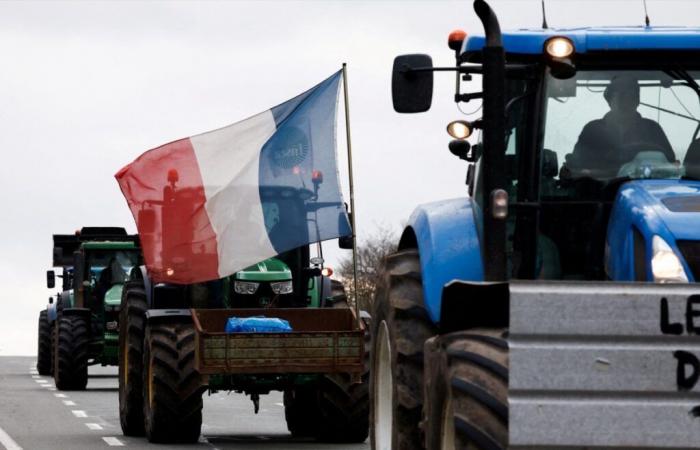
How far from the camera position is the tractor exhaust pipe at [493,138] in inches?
348

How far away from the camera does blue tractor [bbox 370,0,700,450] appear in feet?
23.5

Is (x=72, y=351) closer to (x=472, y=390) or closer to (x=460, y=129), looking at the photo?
(x=460, y=129)

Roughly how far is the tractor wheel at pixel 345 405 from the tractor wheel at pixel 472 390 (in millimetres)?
10182

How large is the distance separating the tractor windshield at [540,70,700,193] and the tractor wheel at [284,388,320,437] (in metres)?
10.6

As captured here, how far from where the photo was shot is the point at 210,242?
19.6 metres

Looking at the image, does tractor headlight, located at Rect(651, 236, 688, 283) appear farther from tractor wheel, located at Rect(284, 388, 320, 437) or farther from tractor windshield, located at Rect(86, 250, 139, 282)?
tractor windshield, located at Rect(86, 250, 139, 282)

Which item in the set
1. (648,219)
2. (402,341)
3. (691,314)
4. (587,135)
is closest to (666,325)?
(691,314)

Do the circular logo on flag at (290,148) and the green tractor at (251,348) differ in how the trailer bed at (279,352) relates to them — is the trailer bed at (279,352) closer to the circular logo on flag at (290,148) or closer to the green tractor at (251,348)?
the green tractor at (251,348)

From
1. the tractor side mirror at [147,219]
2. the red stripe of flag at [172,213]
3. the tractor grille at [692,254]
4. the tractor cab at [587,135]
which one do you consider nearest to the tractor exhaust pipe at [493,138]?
the tractor cab at [587,135]

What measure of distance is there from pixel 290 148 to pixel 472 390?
40.5 feet

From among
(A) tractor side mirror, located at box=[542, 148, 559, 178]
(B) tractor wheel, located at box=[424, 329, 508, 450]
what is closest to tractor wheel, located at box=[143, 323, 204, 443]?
(A) tractor side mirror, located at box=[542, 148, 559, 178]

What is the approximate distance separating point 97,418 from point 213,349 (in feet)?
20.7

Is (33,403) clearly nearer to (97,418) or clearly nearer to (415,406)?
(97,418)

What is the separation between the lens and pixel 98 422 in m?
22.9
